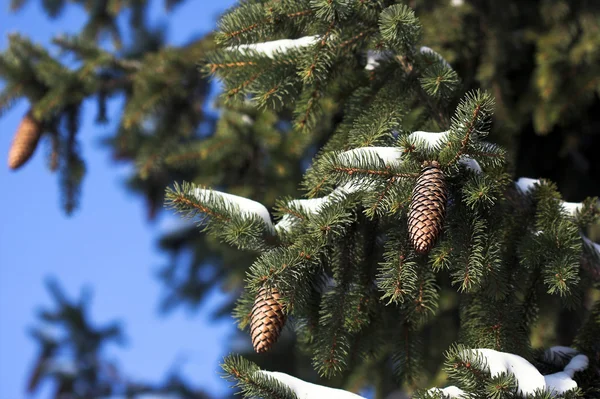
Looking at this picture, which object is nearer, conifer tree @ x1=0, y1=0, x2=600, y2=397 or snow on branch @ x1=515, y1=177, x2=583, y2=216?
conifer tree @ x1=0, y1=0, x2=600, y2=397

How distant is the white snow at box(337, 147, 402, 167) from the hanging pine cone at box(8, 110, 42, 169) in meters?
2.03

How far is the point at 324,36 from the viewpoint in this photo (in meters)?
1.97

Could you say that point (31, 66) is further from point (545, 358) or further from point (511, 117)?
point (545, 358)

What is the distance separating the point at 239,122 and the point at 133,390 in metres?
2.72

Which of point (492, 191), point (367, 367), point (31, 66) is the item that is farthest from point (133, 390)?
point (492, 191)

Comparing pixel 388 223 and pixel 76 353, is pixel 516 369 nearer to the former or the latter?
pixel 388 223

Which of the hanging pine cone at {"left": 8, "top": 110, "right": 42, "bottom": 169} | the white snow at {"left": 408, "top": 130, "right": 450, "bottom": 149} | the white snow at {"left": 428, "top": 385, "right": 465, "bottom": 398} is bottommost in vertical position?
the white snow at {"left": 428, "top": 385, "right": 465, "bottom": 398}

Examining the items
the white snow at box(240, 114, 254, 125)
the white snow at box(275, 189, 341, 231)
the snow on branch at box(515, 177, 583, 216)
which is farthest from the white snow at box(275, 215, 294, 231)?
the white snow at box(240, 114, 254, 125)

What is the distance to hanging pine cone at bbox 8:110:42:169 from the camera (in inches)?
128

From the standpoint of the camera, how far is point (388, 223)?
6.36 ft

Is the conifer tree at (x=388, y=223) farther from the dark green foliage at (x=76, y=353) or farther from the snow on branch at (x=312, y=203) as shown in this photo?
the dark green foliage at (x=76, y=353)

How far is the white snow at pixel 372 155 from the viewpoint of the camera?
172cm

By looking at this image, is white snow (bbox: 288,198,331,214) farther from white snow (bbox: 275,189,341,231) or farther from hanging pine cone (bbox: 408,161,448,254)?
hanging pine cone (bbox: 408,161,448,254)

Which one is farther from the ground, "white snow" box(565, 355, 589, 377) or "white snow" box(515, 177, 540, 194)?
"white snow" box(515, 177, 540, 194)
